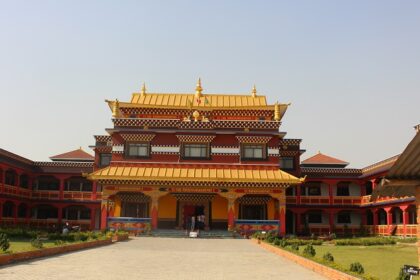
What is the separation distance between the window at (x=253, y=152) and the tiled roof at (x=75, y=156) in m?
20.0

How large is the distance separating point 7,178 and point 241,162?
20.5 m

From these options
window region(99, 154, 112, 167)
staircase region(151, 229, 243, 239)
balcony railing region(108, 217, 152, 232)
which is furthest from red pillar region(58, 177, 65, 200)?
staircase region(151, 229, 243, 239)

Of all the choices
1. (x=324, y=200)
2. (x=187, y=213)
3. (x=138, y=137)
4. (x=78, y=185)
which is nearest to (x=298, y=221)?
(x=324, y=200)

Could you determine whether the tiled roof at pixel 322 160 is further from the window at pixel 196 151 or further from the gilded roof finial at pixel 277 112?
the window at pixel 196 151

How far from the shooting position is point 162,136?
3822cm

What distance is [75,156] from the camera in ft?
170

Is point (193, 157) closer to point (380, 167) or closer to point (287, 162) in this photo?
point (287, 162)

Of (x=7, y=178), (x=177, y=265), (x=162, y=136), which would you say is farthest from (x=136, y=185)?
(x=177, y=265)

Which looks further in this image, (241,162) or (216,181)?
(241,162)

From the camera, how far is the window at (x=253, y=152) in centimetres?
A: 3781

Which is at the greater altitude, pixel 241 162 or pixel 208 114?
pixel 208 114

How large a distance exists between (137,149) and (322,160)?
2264 cm

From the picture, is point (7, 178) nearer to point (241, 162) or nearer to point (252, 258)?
point (241, 162)

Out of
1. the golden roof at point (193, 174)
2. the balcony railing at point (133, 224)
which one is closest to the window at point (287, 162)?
the golden roof at point (193, 174)
